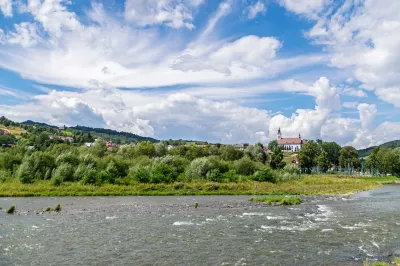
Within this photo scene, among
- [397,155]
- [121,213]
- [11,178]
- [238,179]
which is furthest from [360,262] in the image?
[397,155]

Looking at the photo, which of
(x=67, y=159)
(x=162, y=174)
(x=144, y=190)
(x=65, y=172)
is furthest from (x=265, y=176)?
(x=67, y=159)

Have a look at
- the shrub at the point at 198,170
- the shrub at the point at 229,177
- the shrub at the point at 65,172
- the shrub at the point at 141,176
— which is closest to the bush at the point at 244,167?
the shrub at the point at 229,177

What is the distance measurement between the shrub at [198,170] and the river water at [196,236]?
37.4 meters

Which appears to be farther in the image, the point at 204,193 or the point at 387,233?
the point at 204,193

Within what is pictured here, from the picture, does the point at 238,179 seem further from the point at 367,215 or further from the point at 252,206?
the point at 367,215

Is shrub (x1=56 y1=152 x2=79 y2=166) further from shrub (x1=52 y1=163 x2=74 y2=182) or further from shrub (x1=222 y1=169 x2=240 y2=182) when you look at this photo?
shrub (x1=222 y1=169 x2=240 y2=182)

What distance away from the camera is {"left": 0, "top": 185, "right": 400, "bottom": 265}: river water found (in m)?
22.0

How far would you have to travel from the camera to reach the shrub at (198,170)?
8075 centimetres

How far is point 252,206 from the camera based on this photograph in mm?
47062

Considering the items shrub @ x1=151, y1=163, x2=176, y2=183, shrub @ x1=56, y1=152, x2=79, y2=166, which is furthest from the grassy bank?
shrub @ x1=56, y1=152, x2=79, y2=166

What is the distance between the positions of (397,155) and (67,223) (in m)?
168

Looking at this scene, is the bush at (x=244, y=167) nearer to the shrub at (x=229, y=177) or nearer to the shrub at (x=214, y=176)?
the shrub at (x=229, y=177)

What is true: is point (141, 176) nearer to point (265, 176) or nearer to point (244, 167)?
point (265, 176)

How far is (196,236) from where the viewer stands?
92.3 ft
